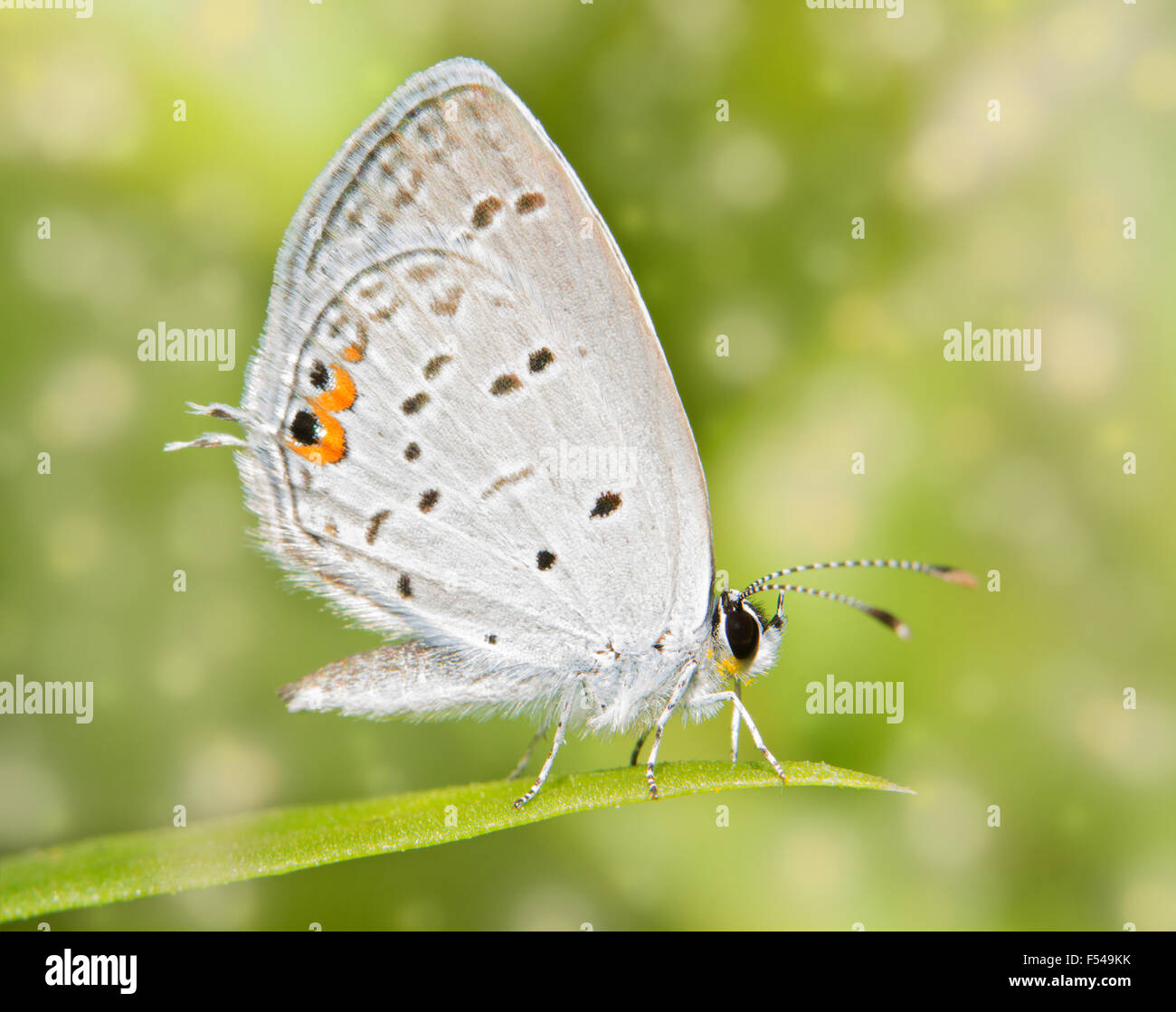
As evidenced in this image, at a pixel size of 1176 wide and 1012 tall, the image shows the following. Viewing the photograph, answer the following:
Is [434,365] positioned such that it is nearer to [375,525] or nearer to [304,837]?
[375,525]

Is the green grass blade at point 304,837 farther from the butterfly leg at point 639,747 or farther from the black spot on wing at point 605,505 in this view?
the black spot on wing at point 605,505

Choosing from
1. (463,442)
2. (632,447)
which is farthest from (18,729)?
(632,447)

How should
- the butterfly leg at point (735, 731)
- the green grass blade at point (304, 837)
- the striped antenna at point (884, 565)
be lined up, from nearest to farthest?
the green grass blade at point (304, 837), the striped antenna at point (884, 565), the butterfly leg at point (735, 731)
